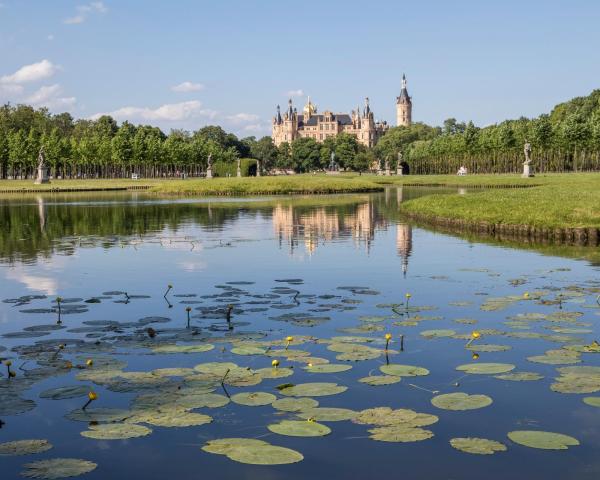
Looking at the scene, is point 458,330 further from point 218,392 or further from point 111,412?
point 111,412

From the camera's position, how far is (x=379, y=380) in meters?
10.2

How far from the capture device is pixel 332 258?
985 inches

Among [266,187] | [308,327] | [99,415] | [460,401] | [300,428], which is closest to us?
[300,428]

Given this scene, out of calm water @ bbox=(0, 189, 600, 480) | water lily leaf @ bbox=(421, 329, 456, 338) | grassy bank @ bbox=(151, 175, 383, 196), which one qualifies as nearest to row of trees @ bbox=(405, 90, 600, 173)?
grassy bank @ bbox=(151, 175, 383, 196)

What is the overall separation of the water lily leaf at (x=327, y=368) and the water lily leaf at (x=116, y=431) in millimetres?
2997

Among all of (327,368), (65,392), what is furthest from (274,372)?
(65,392)

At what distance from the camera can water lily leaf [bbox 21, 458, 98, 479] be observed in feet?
24.0

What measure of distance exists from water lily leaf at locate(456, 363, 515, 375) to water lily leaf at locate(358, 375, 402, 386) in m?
1.16

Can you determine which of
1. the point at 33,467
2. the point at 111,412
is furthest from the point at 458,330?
the point at 33,467

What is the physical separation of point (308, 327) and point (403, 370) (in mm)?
3635

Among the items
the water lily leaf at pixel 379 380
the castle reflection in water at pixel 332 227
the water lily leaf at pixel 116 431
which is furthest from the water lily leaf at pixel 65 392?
the castle reflection in water at pixel 332 227

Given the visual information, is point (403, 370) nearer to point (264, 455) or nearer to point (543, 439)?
point (543, 439)

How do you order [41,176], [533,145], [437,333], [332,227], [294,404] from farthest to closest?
[533,145]
[41,176]
[332,227]
[437,333]
[294,404]

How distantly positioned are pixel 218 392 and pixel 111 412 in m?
1.49
